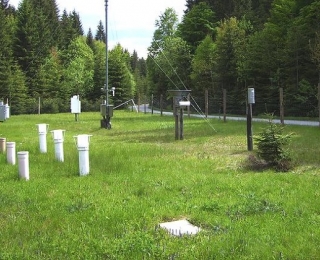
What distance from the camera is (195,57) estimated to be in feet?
167

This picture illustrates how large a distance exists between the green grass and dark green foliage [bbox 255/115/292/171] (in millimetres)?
352

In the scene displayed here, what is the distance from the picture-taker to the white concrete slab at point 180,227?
4949 mm

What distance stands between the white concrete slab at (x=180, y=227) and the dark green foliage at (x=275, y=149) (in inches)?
161

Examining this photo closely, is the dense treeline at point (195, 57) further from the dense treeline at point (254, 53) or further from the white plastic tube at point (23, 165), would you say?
the white plastic tube at point (23, 165)

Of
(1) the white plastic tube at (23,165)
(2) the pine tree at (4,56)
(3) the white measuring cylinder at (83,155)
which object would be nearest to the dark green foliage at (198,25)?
(2) the pine tree at (4,56)

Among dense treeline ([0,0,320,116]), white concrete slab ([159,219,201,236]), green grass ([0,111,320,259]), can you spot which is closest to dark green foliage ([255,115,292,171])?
green grass ([0,111,320,259])

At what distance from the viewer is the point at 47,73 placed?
60688 millimetres

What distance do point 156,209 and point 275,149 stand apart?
12.9 feet

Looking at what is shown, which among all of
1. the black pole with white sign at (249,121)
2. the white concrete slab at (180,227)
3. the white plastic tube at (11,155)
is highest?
the black pole with white sign at (249,121)

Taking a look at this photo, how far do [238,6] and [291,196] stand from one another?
5142 centimetres

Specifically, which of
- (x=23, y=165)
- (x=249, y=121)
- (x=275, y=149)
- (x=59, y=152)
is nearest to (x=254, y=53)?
(x=249, y=121)

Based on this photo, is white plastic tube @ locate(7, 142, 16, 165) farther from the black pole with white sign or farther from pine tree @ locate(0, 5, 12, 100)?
pine tree @ locate(0, 5, 12, 100)

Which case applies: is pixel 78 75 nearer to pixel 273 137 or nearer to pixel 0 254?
pixel 273 137

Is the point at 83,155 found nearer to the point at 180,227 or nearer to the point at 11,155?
the point at 11,155
